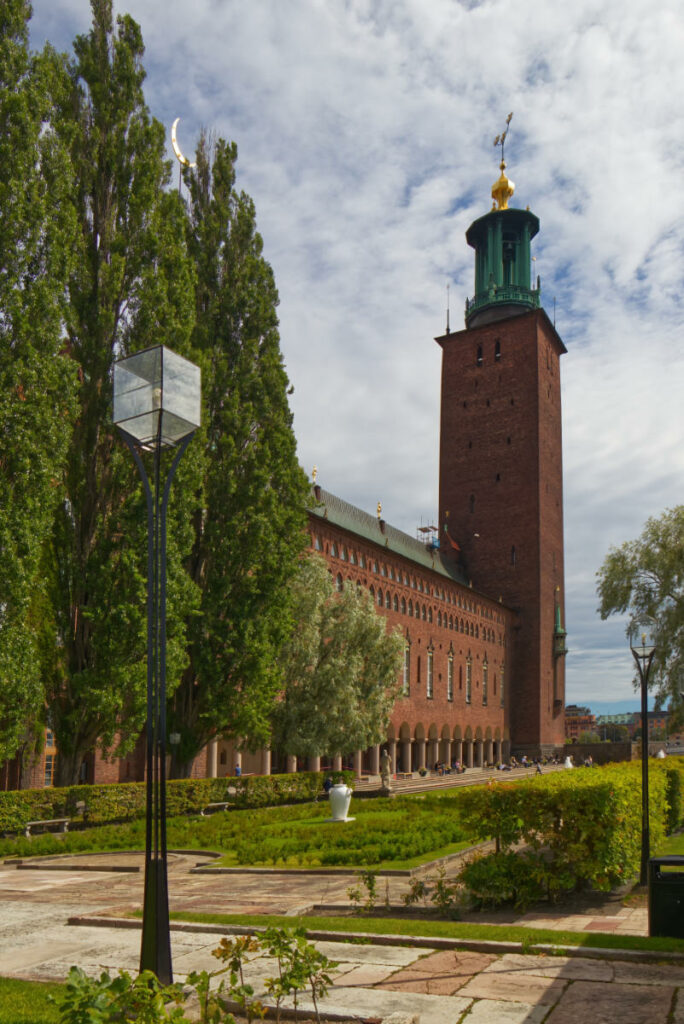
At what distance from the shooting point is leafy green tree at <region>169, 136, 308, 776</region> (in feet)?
75.8

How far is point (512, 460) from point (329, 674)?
40.9 meters

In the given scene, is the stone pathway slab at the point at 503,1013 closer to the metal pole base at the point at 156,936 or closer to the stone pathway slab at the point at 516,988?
the stone pathway slab at the point at 516,988

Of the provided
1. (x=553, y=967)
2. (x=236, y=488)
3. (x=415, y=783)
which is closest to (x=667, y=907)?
(x=553, y=967)

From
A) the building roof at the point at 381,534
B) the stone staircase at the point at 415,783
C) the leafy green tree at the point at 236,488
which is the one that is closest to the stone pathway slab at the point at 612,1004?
the leafy green tree at the point at 236,488

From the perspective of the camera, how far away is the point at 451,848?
14.6 m

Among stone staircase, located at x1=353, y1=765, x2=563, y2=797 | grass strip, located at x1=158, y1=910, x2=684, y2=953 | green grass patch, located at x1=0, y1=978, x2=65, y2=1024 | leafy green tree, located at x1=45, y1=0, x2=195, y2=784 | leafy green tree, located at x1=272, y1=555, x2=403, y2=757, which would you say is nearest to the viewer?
green grass patch, located at x1=0, y1=978, x2=65, y2=1024

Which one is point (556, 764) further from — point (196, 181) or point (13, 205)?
point (13, 205)

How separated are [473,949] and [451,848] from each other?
7553 mm

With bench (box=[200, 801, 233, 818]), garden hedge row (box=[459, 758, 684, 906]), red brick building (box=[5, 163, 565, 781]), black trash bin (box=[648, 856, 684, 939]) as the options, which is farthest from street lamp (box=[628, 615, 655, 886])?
red brick building (box=[5, 163, 565, 781])

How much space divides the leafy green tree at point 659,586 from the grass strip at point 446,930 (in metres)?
26.4

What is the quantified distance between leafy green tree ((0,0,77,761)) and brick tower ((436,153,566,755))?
51314mm

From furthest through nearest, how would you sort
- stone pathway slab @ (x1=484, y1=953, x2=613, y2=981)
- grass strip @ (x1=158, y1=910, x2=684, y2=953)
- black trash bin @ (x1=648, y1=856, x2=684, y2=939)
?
1. black trash bin @ (x1=648, y1=856, x2=684, y2=939)
2. grass strip @ (x1=158, y1=910, x2=684, y2=953)
3. stone pathway slab @ (x1=484, y1=953, x2=613, y2=981)

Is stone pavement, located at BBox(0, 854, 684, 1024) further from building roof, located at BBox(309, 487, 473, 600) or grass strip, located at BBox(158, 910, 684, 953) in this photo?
building roof, located at BBox(309, 487, 473, 600)

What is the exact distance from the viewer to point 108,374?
19734mm
